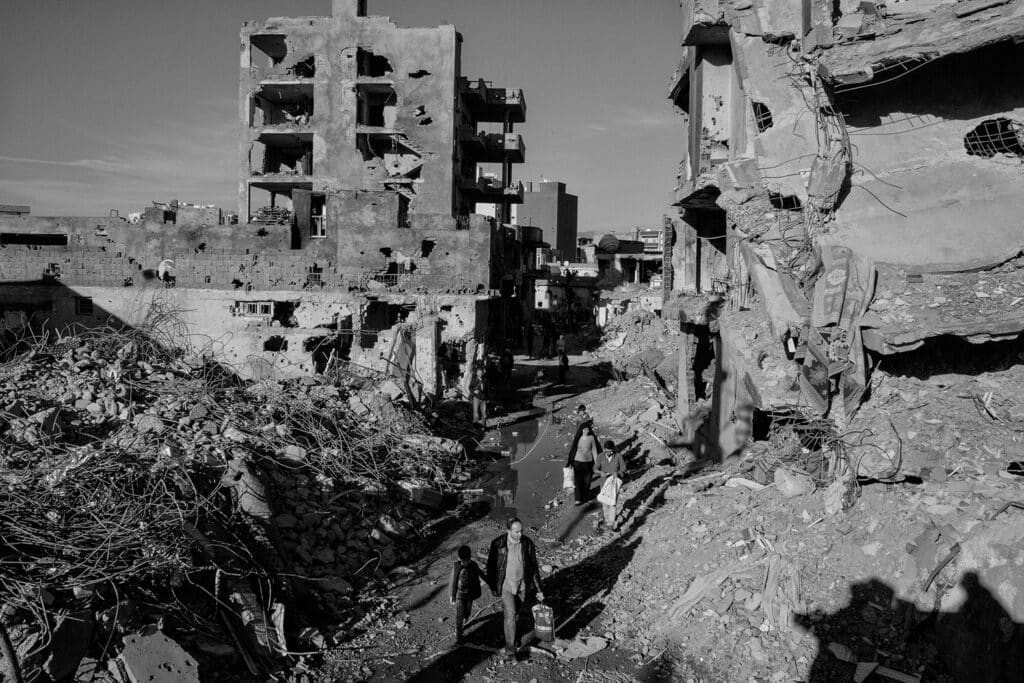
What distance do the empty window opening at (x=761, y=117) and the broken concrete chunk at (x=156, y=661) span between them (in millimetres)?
10166

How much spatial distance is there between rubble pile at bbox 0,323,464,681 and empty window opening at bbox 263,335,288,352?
2933 mm

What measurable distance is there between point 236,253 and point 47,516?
448 inches

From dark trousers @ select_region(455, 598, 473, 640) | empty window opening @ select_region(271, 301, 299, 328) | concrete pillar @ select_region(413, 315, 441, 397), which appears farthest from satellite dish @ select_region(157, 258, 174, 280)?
dark trousers @ select_region(455, 598, 473, 640)

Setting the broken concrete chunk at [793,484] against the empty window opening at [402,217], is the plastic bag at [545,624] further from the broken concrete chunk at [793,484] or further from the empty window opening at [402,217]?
the empty window opening at [402,217]

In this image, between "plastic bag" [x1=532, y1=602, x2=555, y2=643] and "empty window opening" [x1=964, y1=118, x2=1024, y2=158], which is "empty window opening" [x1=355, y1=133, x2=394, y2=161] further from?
"plastic bag" [x1=532, y1=602, x2=555, y2=643]

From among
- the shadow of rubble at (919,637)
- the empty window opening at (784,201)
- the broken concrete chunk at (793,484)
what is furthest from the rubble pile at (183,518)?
the empty window opening at (784,201)

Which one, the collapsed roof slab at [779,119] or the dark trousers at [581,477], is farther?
the dark trousers at [581,477]

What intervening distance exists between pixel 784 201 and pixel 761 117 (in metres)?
1.59

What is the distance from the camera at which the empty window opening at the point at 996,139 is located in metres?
9.19

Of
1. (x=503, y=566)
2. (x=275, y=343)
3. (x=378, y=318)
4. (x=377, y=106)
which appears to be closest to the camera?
(x=503, y=566)

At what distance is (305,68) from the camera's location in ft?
109

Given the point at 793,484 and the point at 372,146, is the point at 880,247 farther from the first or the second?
the point at 372,146

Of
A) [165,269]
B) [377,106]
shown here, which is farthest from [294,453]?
[377,106]

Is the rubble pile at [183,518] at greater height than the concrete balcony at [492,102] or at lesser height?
lesser
